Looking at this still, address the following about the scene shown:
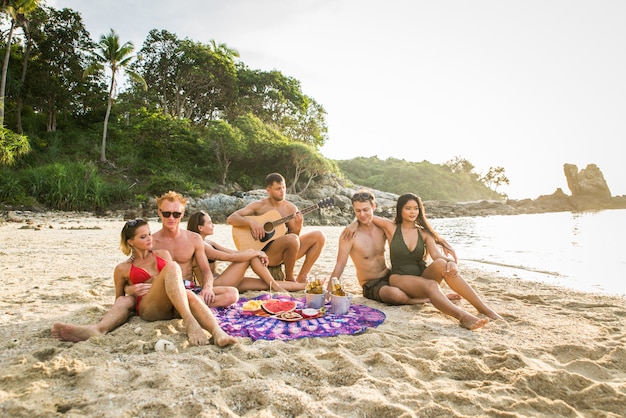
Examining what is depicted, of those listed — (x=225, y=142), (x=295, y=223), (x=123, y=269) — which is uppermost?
(x=225, y=142)

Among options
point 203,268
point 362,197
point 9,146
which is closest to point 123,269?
point 203,268

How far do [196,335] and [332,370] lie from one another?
108cm

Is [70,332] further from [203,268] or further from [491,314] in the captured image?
[491,314]

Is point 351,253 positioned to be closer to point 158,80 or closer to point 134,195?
point 134,195

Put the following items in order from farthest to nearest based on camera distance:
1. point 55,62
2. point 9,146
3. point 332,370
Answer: point 55,62
point 9,146
point 332,370

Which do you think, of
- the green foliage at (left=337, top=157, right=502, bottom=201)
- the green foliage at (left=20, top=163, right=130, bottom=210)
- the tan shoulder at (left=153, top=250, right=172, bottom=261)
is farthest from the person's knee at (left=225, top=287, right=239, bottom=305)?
the green foliage at (left=337, top=157, right=502, bottom=201)

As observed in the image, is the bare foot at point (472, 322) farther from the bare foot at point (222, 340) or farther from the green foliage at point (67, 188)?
the green foliage at point (67, 188)

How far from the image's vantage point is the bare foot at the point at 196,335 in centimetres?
290

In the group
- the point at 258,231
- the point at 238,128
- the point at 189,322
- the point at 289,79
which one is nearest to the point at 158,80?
the point at 238,128

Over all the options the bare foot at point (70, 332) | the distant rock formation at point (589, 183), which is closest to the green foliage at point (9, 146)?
the bare foot at point (70, 332)

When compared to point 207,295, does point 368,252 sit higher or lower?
higher

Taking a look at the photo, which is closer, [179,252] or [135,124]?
[179,252]

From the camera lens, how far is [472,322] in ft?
11.3

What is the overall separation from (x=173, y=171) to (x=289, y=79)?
1516 centimetres
